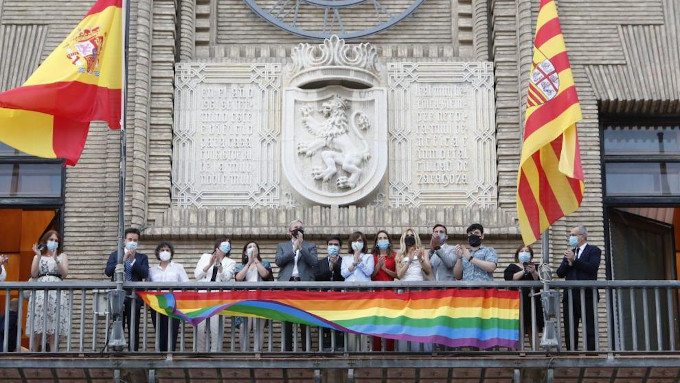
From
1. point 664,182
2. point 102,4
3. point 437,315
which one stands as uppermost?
point 102,4

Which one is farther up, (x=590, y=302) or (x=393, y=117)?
(x=393, y=117)

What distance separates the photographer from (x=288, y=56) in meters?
21.2

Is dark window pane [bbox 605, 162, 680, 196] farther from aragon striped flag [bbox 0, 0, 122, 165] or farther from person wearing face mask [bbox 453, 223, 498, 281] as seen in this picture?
aragon striped flag [bbox 0, 0, 122, 165]

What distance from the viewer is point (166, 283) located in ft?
57.2

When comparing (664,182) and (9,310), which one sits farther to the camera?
(664,182)

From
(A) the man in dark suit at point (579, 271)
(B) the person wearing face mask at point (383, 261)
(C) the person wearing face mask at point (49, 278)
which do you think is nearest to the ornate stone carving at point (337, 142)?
(B) the person wearing face mask at point (383, 261)

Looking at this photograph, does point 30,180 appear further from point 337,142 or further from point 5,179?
point 337,142

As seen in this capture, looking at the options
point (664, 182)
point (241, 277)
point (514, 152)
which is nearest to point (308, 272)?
point (241, 277)

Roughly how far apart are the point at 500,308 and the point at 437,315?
693 millimetres

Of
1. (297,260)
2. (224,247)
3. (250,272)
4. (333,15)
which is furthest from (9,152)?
(297,260)

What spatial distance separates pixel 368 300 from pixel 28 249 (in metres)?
5.79

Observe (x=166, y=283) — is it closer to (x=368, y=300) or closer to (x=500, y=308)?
(x=368, y=300)

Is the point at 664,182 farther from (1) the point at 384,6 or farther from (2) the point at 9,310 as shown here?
(2) the point at 9,310

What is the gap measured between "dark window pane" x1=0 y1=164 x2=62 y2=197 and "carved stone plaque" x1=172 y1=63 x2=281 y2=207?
5.23 ft
